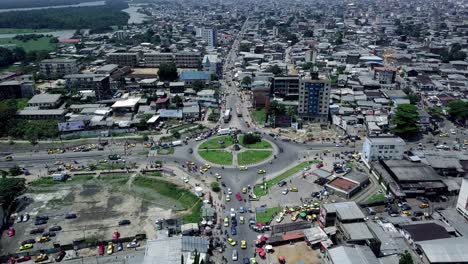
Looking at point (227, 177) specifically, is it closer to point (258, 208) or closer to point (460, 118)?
point (258, 208)

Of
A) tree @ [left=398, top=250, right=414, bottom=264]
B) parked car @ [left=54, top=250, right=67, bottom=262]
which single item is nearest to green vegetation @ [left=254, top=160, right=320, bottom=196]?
tree @ [left=398, top=250, right=414, bottom=264]

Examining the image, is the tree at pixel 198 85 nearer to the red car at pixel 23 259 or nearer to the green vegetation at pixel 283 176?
the green vegetation at pixel 283 176

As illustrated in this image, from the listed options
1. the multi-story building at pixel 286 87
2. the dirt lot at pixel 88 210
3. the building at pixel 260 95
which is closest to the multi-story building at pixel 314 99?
the building at pixel 260 95

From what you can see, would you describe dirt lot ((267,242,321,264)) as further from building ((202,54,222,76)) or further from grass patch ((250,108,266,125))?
building ((202,54,222,76))

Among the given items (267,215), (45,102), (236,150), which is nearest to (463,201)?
(267,215)

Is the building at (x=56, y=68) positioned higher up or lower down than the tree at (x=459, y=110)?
higher up
